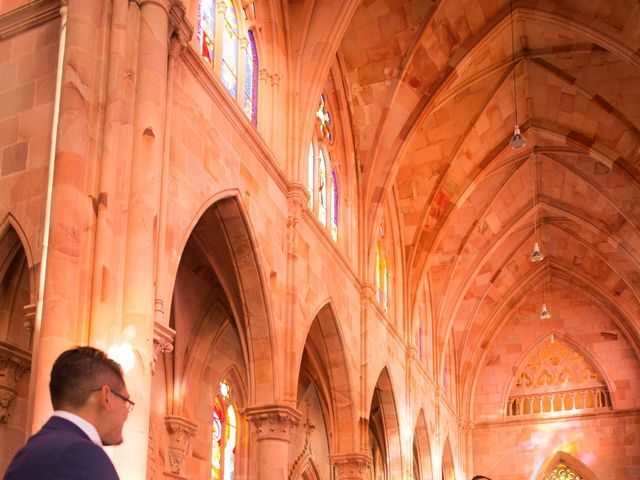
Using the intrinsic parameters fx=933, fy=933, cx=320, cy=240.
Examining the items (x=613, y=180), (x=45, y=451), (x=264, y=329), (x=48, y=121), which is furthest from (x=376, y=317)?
(x=45, y=451)

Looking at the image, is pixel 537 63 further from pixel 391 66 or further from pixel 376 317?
pixel 376 317

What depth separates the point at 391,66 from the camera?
17.7 metres

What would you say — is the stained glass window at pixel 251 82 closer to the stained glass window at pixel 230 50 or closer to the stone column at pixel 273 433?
the stained glass window at pixel 230 50

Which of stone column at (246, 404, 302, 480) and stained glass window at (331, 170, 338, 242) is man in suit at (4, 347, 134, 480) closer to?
stone column at (246, 404, 302, 480)

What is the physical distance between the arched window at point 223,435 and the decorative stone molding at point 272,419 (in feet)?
14.4

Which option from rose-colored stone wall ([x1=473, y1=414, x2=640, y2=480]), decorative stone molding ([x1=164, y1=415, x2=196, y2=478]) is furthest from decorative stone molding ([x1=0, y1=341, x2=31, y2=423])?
rose-colored stone wall ([x1=473, y1=414, x2=640, y2=480])

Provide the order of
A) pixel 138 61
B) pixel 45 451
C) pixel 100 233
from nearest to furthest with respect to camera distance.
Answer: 1. pixel 45 451
2. pixel 100 233
3. pixel 138 61

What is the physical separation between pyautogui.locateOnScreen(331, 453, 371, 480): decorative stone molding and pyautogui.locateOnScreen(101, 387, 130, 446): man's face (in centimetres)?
1348

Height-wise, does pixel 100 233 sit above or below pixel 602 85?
below

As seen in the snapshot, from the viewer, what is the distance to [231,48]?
42.6 ft

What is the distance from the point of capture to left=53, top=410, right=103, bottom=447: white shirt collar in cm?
279

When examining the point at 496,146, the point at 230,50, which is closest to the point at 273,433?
the point at 230,50

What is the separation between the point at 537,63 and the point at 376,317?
21.9 feet

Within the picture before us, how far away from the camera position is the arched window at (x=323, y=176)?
627 inches
